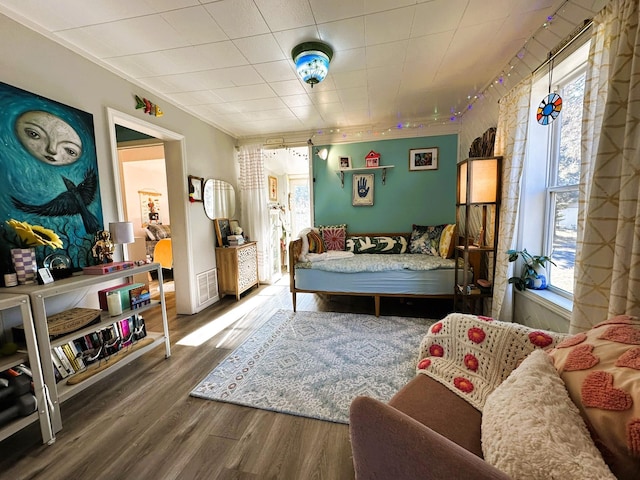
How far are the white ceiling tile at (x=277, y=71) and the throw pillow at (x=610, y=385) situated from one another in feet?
8.02

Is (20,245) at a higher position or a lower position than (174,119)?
lower

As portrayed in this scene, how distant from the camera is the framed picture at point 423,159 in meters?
3.56

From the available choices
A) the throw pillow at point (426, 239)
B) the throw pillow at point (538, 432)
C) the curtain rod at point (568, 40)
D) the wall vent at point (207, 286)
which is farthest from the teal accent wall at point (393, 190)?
the throw pillow at point (538, 432)

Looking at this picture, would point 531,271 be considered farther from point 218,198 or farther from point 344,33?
point 218,198

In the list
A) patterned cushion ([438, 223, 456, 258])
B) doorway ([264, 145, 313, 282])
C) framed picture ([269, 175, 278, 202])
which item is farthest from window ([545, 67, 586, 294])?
framed picture ([269, 175, 278, 202])

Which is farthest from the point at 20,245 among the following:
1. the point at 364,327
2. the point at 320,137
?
the point at 320,137

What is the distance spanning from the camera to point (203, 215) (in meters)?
3.32

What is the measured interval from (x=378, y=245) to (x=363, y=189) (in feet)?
2.89

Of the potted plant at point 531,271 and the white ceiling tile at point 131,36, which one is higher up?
the white ceiling tile at point 131,36

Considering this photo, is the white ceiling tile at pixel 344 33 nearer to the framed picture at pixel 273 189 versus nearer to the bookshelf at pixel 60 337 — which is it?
the bookshelf at pixel 60 337

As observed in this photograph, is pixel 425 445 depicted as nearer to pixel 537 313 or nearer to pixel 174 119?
pixel 537 313

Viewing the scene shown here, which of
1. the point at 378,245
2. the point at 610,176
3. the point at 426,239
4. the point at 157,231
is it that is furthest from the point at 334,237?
the point at 157,231

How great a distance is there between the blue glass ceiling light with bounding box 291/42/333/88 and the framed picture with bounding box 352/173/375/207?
1.96 m

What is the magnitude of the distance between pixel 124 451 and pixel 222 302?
2.25m
